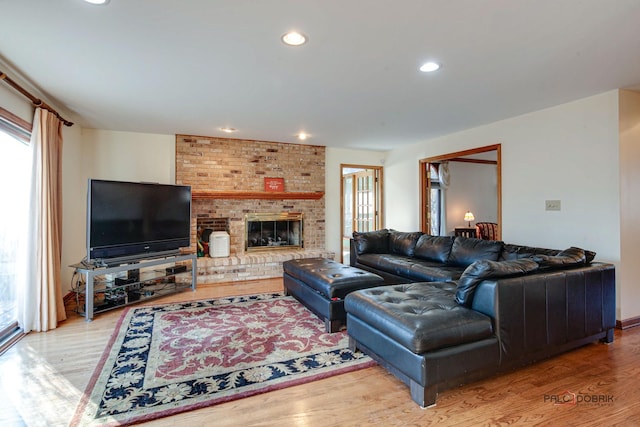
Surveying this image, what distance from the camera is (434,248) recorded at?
4285mm

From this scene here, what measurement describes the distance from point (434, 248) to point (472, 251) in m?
0.59

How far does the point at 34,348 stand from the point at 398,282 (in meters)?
3.70

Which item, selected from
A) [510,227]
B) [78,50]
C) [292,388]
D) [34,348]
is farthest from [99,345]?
[510,227]

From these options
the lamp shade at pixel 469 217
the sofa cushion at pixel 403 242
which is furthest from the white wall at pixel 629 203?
the lamp shade at pixel 469 217

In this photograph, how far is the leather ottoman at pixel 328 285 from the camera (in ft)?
9.76

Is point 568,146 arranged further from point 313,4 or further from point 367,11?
point 313,4

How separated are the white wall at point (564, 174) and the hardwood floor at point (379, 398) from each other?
1281 millimetres

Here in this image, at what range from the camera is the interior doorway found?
657 cm

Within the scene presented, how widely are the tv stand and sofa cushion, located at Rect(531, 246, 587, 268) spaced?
401 centimetres

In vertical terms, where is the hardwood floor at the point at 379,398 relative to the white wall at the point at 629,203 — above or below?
below

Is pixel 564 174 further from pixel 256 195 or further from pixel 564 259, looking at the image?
pixel 256 195

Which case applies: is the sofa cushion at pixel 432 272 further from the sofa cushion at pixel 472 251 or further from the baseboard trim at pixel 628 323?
the baseboard trim at pixel 628 323

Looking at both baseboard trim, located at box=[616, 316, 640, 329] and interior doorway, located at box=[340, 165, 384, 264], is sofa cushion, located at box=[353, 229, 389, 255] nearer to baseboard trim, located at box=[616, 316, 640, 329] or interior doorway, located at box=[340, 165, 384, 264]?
interior doorway, located at box=[340, 165, 384, 264]

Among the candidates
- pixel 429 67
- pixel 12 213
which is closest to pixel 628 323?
pixel 429 67
